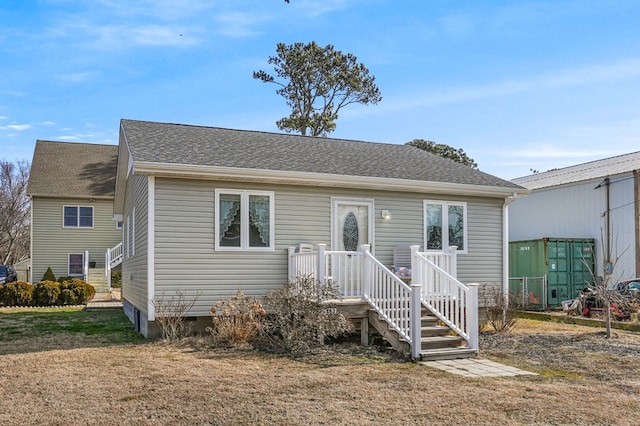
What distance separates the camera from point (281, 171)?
11.4 metres

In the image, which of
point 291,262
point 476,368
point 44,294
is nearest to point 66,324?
point 291,262

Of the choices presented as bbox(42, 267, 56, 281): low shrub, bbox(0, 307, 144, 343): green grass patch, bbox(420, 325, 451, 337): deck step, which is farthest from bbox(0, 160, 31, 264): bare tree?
bbox(420, 325, 451, 337): deck step

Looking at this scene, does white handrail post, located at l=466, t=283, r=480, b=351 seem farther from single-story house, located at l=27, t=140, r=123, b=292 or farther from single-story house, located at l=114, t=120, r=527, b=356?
single-story house, located at l=27, t=140, r=123, b=292

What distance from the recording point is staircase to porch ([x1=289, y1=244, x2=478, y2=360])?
9.41m

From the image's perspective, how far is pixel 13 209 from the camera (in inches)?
1559

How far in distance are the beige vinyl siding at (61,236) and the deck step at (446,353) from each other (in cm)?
2114

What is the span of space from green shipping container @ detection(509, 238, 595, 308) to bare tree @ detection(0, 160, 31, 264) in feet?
109

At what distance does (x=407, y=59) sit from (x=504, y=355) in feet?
24.6

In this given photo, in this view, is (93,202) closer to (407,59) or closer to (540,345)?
(407,59)

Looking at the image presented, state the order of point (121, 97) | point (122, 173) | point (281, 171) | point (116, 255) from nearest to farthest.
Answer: point (281, 171)
point (122, 173)
point (121, 97)
point (116, 255)

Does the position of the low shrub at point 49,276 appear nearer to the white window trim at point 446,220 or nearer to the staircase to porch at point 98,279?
the staircase to porch at point 98,279

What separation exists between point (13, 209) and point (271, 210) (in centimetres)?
3400

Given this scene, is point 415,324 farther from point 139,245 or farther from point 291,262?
point 139,245

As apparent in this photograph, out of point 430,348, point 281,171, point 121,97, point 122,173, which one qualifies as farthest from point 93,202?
point 430,348
